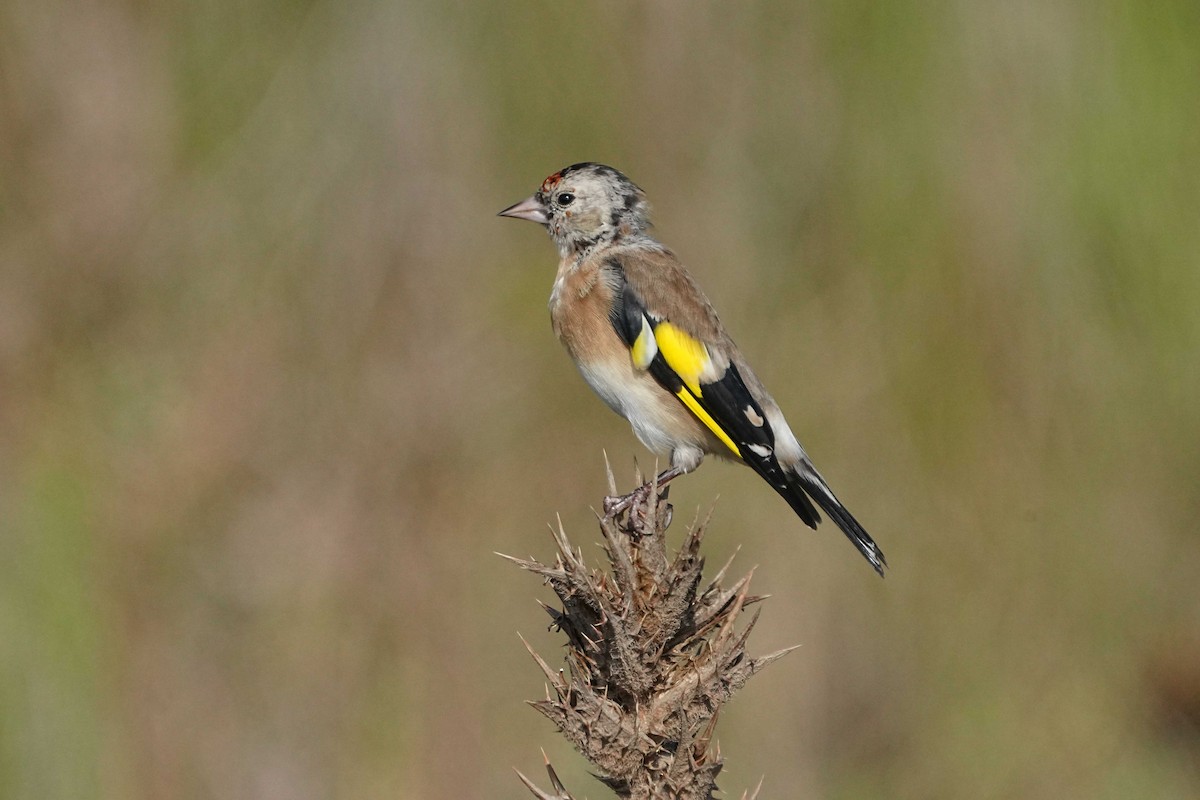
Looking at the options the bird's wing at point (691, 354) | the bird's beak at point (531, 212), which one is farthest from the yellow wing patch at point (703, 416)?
the bird's beak at point (531, 212)

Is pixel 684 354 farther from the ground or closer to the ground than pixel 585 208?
closer to the ground

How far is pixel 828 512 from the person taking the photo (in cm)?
423

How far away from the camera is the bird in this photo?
171 inches

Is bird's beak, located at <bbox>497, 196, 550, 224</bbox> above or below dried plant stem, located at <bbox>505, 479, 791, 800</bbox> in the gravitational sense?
above

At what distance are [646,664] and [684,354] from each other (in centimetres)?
215

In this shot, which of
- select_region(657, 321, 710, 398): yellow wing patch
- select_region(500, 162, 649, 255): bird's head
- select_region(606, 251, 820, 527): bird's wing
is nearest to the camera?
select_region(606, 251, 820, 527): bird's wing

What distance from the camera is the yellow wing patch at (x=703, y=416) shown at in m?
4.36

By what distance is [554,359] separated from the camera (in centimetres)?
633

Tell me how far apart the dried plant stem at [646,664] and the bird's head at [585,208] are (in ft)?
8.39

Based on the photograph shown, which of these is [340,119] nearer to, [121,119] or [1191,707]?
[121,119]

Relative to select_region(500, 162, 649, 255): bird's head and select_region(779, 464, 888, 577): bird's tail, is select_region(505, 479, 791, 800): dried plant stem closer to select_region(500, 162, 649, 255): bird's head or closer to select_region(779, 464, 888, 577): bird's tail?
select_region(779, 464, 888, 577): bird's tail

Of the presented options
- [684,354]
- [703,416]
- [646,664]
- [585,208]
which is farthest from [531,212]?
[646,664]

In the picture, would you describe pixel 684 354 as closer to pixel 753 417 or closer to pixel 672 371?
pixel 672 371

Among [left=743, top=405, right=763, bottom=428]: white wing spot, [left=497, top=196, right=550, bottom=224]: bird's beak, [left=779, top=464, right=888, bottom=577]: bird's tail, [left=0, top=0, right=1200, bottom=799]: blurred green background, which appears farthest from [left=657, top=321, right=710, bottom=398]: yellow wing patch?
[left=0, top=0, right=1200, bottom=799]: blurred green background
